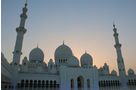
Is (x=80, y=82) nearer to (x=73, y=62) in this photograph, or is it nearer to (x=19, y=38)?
(x=73, y=62)

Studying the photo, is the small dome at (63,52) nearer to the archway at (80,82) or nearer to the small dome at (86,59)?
the small dome at (86,59)

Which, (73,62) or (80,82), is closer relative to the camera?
(80,82)

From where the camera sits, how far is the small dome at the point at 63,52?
26.0 m

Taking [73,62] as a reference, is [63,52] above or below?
above

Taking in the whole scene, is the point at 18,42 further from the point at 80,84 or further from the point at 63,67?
the point at 80,84

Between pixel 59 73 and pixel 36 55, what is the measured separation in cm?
588

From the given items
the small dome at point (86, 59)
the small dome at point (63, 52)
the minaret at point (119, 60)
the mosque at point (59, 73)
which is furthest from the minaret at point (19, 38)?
the minaret at point (119, 60)

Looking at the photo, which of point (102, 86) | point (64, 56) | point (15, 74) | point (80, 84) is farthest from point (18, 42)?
point (102, 86)

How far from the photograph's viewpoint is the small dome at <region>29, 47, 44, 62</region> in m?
24.9

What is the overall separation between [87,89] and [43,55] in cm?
919

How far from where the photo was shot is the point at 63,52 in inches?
1026

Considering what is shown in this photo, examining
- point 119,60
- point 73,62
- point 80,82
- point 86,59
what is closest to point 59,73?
point 73,62

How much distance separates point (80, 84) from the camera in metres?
23.4

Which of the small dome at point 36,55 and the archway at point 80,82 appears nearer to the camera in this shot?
the archway at point 80,82
